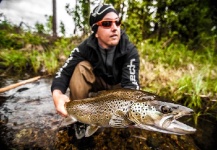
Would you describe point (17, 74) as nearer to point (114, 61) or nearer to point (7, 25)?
point (114, 61)

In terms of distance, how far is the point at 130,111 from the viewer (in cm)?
180

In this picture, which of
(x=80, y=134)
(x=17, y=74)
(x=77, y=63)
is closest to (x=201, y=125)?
(x=80, y=134)

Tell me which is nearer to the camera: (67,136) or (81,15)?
(67,136)

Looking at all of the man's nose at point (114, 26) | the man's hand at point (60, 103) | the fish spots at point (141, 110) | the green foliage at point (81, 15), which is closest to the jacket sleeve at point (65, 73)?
the man's hand at point (60, 103)

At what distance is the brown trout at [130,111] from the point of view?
161 cm

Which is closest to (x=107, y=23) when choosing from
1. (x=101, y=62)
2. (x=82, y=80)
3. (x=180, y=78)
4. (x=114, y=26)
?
(x=114, y=26)

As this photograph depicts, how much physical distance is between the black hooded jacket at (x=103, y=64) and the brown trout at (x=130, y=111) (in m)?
0.57

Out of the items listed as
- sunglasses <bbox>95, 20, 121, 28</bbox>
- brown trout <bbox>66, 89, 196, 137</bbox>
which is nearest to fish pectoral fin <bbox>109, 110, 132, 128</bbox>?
brown trout <bbox>66, 89, 196, 137</bbox>

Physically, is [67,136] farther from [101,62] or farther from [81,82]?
[101,62]

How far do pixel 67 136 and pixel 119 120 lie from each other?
111cm

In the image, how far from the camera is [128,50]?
9.24 ft

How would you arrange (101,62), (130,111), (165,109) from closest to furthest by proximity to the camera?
(165,109)
(130,111)
(101,62)

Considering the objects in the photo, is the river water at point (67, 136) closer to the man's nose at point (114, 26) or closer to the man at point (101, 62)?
the man at point (101, 62)

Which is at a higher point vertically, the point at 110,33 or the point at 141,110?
the point at 110,33
